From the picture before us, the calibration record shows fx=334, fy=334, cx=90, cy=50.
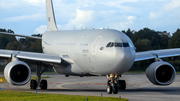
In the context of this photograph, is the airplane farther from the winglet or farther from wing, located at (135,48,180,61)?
the winglet

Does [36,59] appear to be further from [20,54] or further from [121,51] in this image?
[121,51]

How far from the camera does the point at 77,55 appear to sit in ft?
74.3

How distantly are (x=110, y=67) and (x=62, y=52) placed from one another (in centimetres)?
741

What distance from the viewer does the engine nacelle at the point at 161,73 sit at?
22.2 meters

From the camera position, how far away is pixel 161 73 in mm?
22922

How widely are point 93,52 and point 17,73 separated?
5.63 meters

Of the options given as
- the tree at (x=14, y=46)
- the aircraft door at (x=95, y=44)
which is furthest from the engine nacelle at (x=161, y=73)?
the tree at (x=14, y=46)

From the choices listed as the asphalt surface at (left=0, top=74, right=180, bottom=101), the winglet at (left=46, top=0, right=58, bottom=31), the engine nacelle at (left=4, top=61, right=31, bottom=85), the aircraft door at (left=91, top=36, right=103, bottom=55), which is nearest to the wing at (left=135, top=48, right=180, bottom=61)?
the asphalt surface at (left=0, top=74, right=180, bottom=101)

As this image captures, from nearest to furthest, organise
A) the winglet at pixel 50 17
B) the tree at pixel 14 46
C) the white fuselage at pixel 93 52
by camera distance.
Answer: the white fuselage at pixel 93 52
the winglet at pixel 50 17
the tree at pixel 14 46

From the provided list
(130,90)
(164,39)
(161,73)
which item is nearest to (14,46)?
(130,90)

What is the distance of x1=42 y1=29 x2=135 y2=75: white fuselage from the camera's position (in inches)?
734

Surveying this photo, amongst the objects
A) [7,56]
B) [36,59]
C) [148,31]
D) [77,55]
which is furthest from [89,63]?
[148,31]

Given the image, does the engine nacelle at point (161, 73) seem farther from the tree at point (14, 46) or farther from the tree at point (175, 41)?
the tree at point (175, 41)

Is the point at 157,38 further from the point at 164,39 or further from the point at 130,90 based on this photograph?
the point at 130,90
